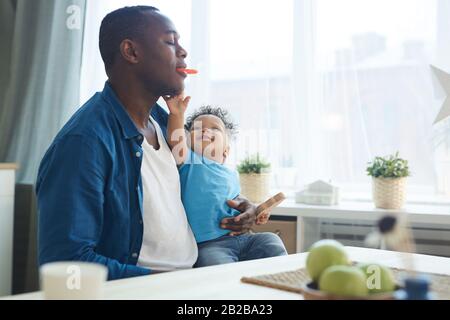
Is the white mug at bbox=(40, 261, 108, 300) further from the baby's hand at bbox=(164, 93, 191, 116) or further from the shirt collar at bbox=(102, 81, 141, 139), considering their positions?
the baby's hand at bbox=(164, 93, 191, 116)

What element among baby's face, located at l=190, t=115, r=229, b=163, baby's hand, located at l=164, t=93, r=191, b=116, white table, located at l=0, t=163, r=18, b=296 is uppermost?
baby's hand, located at l=164, t=93, r=191, b=116

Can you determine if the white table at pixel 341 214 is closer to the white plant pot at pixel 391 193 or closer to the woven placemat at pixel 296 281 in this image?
the white plant pot at pixel 391 193

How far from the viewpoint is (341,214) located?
2.28m

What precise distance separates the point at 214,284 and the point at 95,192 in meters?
0.38

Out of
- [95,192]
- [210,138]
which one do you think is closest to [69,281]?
[95,192]

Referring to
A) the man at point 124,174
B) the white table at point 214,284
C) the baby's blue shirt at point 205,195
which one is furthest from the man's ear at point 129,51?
the white table at point 214,284

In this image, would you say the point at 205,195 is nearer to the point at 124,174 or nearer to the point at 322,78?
the point at 124,174

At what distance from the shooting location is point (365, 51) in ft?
8.79

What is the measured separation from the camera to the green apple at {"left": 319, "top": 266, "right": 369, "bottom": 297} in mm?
703

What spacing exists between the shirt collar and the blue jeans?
14.5 inches

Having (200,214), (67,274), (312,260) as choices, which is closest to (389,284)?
(312,260)

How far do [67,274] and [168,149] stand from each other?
2.85 feet

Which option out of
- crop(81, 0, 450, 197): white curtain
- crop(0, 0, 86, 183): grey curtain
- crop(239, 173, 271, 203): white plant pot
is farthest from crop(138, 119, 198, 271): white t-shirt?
crop(0, 0, 86, 183): grey curtain
